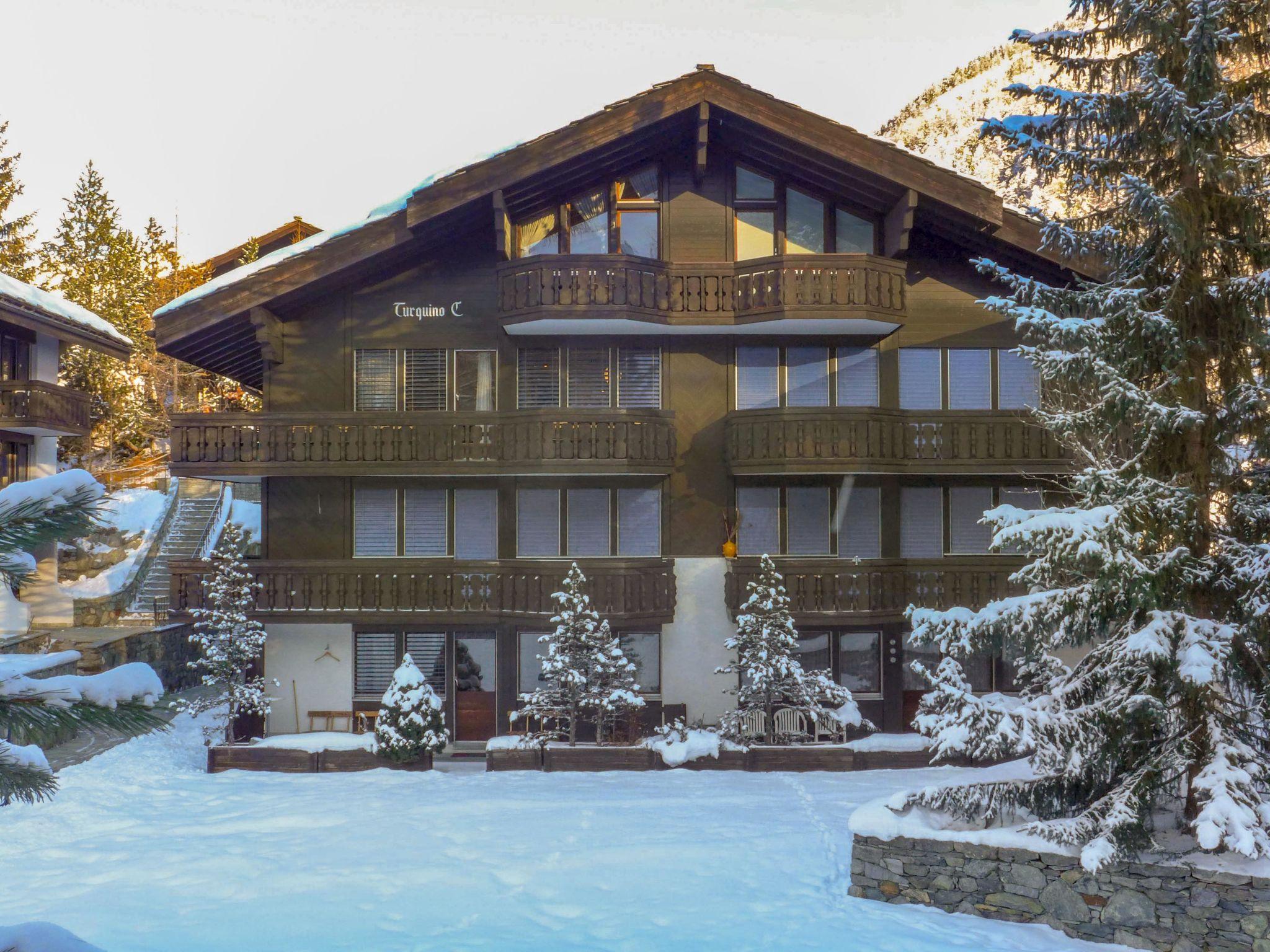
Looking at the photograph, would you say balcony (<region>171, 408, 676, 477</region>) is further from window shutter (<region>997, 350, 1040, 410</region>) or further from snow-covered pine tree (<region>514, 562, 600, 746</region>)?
window shutter (<region>997, 350, 1040, 410</region>)

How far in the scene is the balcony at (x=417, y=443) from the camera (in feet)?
62.0

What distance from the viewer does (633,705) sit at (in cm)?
1830

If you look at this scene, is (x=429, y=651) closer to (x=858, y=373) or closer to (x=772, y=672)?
(x=772, y=672)

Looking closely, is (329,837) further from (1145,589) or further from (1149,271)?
(1149,271)

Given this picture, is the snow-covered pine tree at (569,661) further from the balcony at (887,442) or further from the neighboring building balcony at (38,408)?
the neighboring building balcony at (38,408)

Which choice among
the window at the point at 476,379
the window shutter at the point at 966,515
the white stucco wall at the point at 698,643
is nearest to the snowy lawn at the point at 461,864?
the white stucco wall at the point at 698,643

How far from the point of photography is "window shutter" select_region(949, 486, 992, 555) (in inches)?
810

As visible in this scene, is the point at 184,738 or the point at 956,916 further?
the point at 184,738

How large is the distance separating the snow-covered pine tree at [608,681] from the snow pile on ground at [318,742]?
14.2 ft

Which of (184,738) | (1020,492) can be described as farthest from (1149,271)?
(184,738)

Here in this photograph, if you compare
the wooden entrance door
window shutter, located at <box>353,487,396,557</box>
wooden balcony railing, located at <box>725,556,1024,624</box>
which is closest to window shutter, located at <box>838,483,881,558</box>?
wooden balcony railing, located at <box>725,556,1024,624</box>

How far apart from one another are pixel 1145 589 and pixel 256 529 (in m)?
27.6

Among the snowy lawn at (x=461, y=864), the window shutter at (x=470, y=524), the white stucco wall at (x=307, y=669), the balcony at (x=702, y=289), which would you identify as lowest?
the snowy lawn at (x=461, y=864)

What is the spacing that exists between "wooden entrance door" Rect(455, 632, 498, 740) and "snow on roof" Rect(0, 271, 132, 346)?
52.6 ft
